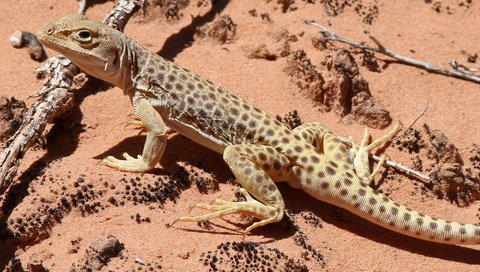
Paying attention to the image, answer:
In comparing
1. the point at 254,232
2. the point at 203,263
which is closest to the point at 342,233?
the point at 254,232

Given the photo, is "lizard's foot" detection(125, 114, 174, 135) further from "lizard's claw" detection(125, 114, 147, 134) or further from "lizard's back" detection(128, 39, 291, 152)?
"lizard's back" detection(128, 39, 291, 152)

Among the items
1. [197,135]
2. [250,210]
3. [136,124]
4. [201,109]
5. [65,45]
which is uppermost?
[65,45]

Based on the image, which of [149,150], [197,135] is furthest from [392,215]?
[149,150]

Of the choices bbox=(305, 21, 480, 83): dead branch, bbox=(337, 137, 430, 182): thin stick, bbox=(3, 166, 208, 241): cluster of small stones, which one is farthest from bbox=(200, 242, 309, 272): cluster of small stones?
bbox=(305, 21, 480, 83): dead branch

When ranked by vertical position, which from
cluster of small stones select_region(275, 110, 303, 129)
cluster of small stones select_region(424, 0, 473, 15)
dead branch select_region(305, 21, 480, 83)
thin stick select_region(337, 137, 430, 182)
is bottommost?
cluster of small stones select_region(275, 110, 303, 129)

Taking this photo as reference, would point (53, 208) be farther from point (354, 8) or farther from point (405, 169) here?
point (354, 8)

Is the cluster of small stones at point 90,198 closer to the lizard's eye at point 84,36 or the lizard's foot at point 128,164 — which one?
the lizard's foot at point 128,164

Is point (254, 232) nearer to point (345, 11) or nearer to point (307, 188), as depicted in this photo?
point (307, 188)
